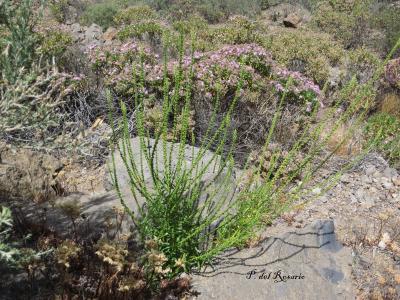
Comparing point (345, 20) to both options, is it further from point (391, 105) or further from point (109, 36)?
point (109, 36)

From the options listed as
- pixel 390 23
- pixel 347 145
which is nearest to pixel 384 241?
pixel 347 145

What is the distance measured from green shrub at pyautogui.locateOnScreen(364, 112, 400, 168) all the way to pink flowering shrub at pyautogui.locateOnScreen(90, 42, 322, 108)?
1.02 meters

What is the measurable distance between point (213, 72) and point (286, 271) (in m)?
3.57

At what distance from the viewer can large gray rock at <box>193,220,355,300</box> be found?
9.98ft

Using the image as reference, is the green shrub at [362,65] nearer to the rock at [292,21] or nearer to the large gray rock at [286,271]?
the large gray rock at [286,271]

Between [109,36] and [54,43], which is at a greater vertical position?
Answer: [54,43]

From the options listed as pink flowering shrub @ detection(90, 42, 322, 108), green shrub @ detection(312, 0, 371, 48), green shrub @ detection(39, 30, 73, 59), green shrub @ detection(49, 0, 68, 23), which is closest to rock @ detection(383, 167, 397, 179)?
pink flowering shrub @ detection(90, 42, 322, 108)

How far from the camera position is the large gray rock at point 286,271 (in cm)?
304

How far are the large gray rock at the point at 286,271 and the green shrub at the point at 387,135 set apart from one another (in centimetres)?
239

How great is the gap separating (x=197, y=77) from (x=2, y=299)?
158 inches

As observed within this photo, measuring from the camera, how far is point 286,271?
319 cm

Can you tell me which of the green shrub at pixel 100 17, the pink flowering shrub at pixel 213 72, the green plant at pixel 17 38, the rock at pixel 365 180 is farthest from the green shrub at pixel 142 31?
the green plant at pixel 17 38

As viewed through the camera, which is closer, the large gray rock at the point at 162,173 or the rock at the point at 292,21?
the large gray rock at the point at 162,173

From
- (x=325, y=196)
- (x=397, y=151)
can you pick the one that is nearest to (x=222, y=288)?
(x=325, y=196)
